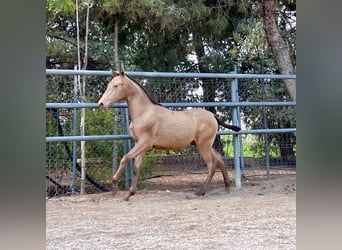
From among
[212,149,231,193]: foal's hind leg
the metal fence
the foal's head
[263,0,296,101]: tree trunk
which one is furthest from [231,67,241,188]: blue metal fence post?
the foal's head

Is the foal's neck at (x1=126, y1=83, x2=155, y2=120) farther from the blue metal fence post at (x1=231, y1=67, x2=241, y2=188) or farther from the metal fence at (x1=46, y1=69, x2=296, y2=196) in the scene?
the blue metal fence post at (x1=231, y1=67, x2=241, y2=188)

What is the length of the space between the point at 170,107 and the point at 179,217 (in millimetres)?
1423

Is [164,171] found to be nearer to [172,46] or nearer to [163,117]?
[163,117]

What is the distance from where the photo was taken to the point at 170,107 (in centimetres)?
451

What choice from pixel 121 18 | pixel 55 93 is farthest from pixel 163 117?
pixel 121 18

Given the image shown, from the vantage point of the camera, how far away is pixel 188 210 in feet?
11.8

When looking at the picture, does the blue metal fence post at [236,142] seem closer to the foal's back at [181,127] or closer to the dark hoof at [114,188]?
the foal's back at [181,127]

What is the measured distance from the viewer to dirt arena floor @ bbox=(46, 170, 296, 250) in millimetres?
2631

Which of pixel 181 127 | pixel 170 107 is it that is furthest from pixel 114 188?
pixel 170 107

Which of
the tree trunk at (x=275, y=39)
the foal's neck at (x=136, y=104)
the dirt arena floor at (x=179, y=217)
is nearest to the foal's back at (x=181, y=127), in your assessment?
the foal's neck at (x=136, y=104)

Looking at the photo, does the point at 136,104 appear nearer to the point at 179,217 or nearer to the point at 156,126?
the point at 156,126

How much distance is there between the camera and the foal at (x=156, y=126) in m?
3.99
